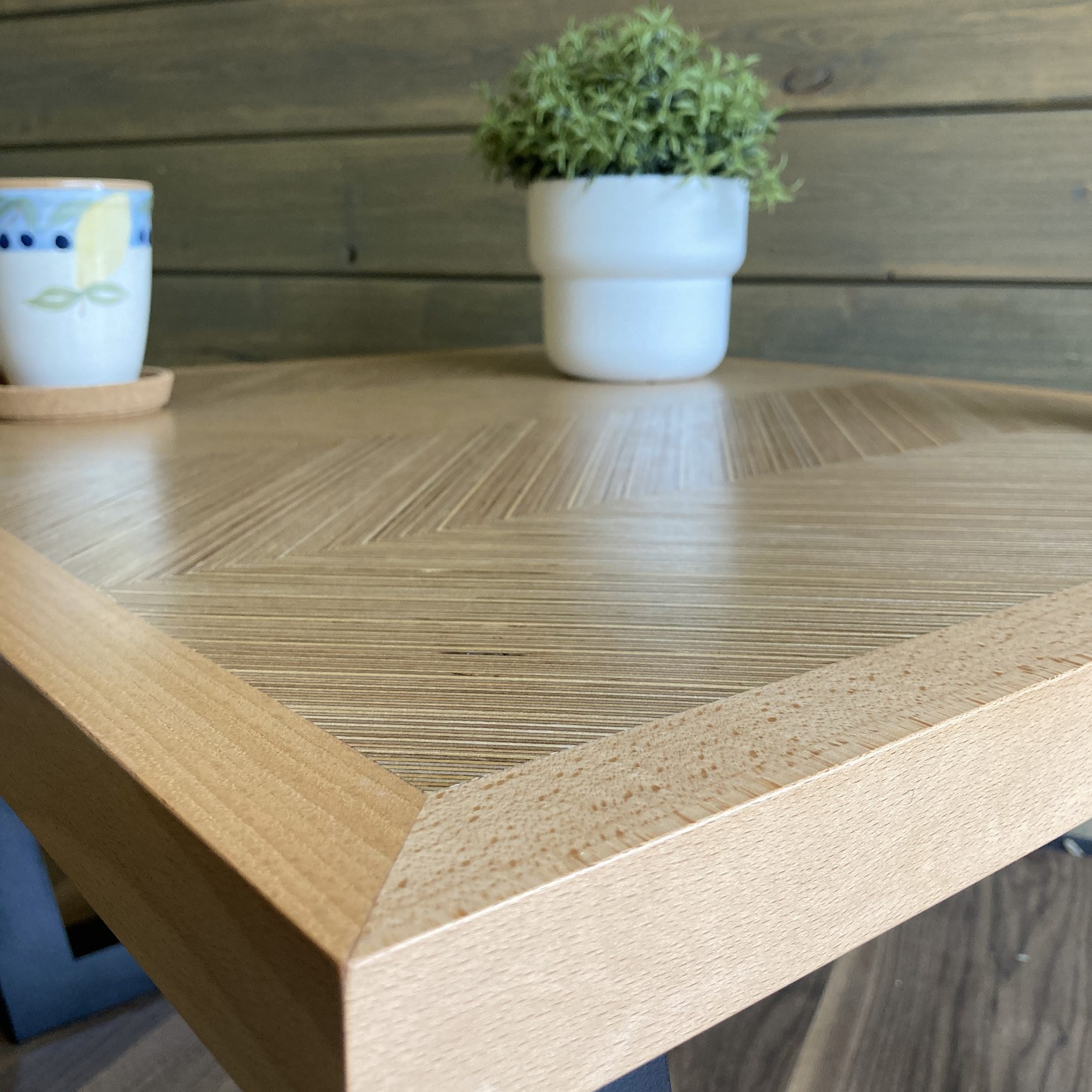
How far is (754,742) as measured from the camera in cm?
21

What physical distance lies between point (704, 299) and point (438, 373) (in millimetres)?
218

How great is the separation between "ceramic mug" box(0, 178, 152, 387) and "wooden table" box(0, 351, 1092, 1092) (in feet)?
0.74

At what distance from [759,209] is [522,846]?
930 mm

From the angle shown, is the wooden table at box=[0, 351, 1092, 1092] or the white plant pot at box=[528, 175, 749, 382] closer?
the wooden table at box=[0, 351, 1092, 1092]

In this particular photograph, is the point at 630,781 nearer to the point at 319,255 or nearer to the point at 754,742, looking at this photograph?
the point at 754,742

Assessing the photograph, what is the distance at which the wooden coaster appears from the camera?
0.62m

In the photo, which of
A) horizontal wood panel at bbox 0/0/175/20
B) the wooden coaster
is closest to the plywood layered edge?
the wooden coaster

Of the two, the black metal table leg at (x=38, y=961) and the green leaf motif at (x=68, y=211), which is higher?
the green leaf motif at (x=68, y=211)

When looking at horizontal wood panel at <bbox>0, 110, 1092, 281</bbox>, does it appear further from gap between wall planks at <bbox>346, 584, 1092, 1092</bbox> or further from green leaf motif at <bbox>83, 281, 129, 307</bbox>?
gap between wall planks at <bbox>346, 584, 1092, 1092</bbox>

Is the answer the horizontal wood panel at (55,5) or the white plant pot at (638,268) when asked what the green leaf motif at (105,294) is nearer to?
the white plant pot at (638,268)

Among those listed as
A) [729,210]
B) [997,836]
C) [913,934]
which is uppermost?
[729,210]

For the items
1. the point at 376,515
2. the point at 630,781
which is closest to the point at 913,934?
the point at 376,515

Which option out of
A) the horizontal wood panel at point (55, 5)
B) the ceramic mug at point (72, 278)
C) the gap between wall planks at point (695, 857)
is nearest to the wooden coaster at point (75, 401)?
the ceramic mug at point (72, 278)

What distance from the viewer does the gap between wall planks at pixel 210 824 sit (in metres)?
0.16
